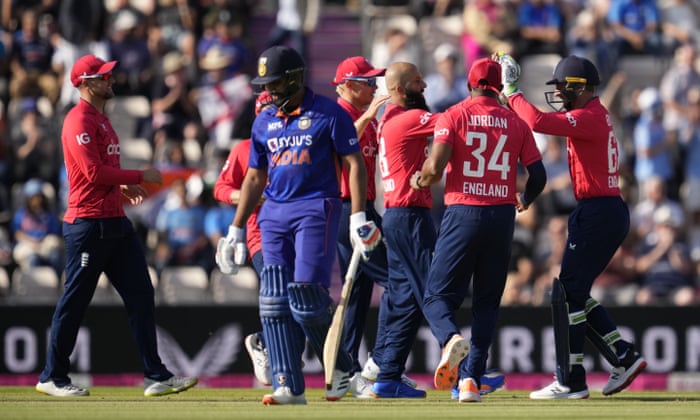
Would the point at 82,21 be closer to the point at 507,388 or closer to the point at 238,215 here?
the point at 507,388

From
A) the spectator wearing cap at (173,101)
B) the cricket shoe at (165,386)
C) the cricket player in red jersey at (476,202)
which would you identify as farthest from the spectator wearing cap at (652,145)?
the cricket shoe at (165,386)

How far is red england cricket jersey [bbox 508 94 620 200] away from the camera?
1081cm

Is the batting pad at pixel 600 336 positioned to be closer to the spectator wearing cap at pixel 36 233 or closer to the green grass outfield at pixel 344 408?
the green grass outfield at pixel 344 408

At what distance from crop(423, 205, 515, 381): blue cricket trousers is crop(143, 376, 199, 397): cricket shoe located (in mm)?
2077

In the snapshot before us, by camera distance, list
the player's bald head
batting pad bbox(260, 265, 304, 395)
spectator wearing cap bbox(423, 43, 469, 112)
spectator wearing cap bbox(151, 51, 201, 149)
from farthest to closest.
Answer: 1. spectator wearing cap bbox(151, 51, 201, 149)
2. spectator wearing cap bbox(423, 43, 469, 112)
3. the player's bald head
4. batting pad bbox(260, 265, 304, 395)

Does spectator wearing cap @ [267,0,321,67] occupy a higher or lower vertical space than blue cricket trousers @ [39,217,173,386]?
higher

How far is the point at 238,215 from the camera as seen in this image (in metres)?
9.80

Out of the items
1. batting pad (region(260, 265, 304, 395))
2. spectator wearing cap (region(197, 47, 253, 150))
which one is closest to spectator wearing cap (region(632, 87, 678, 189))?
spectator wearing cap (region(197, 47, 253, 150))

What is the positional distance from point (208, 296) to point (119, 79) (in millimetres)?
3847

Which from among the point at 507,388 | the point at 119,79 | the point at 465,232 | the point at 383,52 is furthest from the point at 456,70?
the point at 465,232

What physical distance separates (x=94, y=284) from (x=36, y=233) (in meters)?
6.01

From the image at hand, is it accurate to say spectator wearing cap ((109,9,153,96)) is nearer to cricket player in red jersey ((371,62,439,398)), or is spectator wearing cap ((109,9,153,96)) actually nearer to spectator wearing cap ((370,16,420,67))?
spectator wearing cap ((370,16,420,67))

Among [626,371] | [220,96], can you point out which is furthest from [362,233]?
[220,96]

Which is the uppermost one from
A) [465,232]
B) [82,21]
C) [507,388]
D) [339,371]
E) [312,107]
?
[82,21]
